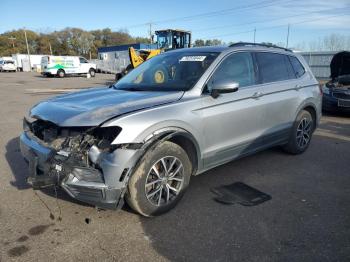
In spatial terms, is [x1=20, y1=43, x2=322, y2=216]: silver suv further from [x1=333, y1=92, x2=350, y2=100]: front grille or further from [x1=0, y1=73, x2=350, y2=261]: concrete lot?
[x1=333, y1=92, x2=350, y2=100]: front grille

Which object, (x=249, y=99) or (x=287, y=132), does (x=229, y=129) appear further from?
(x=287, y=132)

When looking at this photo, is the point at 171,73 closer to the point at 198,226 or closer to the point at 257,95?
the point at 257,95

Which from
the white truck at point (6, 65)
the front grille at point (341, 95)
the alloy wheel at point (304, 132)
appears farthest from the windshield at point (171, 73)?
the white truck at point (6, 65)

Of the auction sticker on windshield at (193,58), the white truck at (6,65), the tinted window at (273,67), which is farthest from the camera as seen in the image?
the white truck at (6,65)

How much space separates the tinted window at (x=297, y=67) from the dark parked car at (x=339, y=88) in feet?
14.3

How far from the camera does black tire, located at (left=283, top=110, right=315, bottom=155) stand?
5.35 meters

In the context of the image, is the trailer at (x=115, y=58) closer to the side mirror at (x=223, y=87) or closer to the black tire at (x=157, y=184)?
the side mirror at (x=223, y=87)

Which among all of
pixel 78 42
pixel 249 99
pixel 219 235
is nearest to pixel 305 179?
pixel 249 99

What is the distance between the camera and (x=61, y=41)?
9288 centimetres

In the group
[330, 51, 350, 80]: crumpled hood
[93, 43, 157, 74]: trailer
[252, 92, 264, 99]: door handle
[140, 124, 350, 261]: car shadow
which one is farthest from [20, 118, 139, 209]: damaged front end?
[93, 43, 157, 74]: trailer

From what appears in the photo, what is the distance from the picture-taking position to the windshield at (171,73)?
3959 mm

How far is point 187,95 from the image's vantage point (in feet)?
12.1

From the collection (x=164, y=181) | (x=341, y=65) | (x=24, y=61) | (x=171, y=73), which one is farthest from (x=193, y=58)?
(x=24, y=61)

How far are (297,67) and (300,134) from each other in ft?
3.82
